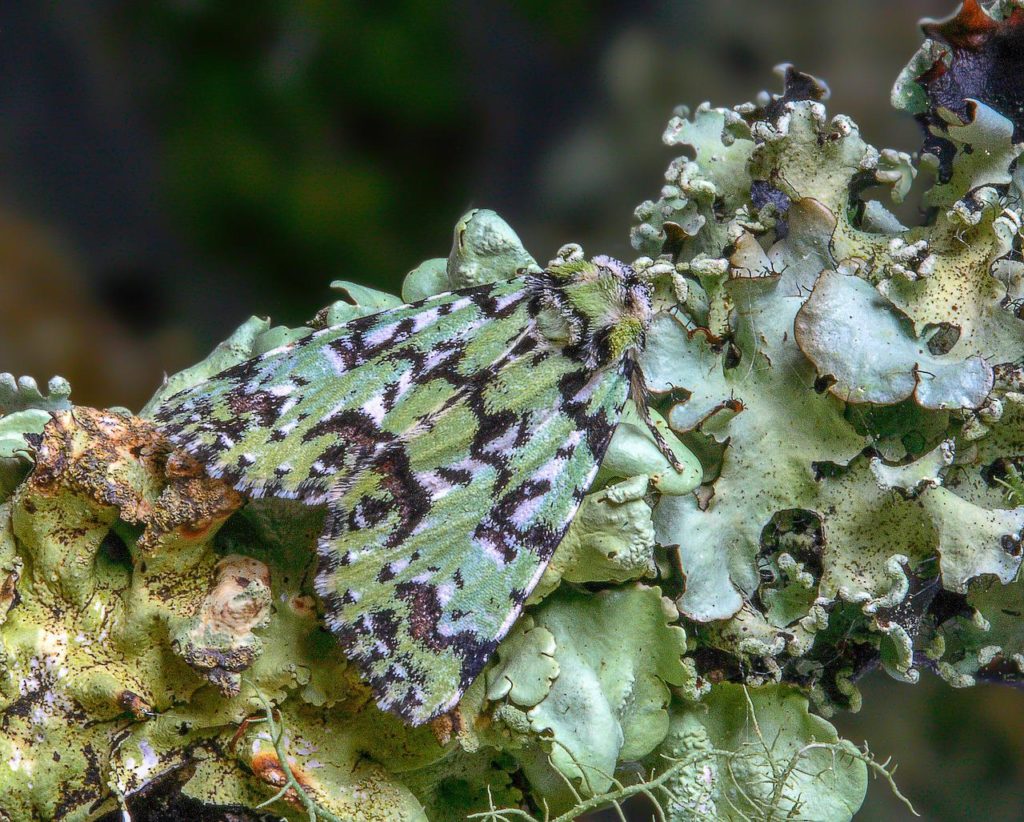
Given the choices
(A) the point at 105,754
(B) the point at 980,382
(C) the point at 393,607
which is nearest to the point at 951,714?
(B) the point at 980,382

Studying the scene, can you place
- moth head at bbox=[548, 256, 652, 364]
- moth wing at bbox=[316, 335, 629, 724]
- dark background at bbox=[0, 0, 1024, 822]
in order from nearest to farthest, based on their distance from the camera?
1. moth wing at bbox=[316, 335, 629, 724]
2. moth head at bbox=[548, 256, 652, 364]
3. dark background at bbox=[0, 0, 1024, 822]

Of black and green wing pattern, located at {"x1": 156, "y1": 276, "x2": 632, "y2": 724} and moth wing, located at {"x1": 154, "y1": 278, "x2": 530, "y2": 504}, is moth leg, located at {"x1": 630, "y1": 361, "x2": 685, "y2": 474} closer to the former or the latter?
black and green wing pattern, located at {"x1": 156, "y1": 276, "x2": 632, "y2": 724}

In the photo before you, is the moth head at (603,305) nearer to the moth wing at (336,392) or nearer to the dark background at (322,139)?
the moth wing at (336,392)

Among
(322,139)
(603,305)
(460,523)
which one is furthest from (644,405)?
(322,139)

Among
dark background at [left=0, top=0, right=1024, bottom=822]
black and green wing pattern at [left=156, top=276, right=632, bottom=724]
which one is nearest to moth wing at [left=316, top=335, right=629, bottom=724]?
black and green wing pattern at [left=156, top=276, right=632, bottom=724]

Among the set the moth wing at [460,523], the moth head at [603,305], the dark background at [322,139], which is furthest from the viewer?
the dark background at [322,139]

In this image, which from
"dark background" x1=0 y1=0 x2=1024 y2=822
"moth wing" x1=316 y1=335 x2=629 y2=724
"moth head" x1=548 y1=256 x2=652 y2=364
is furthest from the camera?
"dark background" x1=0 y1=0 x2=1024 y2=822

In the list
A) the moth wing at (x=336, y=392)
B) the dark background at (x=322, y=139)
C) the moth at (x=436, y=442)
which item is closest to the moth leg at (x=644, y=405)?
the moth at (x=436, y=442)
